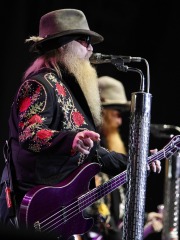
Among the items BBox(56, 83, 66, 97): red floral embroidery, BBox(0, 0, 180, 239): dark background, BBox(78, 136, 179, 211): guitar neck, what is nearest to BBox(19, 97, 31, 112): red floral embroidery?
BBox(56, 83, 66, 97): red floral embroidery

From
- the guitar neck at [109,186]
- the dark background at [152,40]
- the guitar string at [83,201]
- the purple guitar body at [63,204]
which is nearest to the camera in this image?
the purple guitar body at [63,204]

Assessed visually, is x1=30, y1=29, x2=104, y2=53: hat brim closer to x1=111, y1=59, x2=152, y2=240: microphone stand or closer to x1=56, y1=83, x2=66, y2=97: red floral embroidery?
x1=56, y1=83, x2=66, y2=97: red floral embroidery

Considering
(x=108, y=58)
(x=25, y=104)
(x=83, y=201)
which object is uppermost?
(x=108, y=58)

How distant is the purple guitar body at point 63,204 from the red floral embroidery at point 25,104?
41 cm

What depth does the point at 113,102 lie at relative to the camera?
530 cm

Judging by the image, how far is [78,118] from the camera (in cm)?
299

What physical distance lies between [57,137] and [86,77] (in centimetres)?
67

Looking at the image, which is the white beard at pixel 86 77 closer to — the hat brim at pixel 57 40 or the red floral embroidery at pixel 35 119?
the hat brim at pixel 57 40

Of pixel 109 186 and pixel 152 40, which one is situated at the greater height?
pixel 152 40

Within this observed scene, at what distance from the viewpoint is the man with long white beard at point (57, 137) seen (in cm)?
268

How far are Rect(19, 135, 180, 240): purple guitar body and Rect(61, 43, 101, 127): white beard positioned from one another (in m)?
0.42

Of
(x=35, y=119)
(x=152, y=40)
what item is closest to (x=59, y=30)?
(x=35, y=119)

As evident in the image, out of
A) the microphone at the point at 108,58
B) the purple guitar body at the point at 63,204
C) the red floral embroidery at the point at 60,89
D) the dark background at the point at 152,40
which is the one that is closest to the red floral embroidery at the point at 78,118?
the red floral embroidery at the point at 60,89

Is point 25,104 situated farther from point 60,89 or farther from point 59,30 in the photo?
point 59,30
